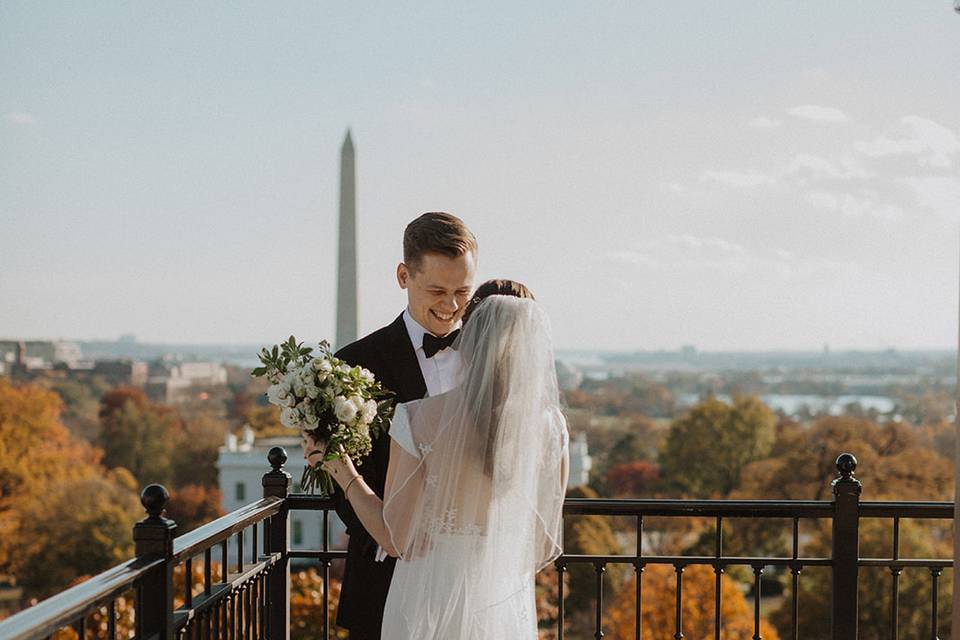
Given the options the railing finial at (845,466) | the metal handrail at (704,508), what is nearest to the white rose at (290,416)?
the metal handrail at (704,508)

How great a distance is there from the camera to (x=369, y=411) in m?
2.68

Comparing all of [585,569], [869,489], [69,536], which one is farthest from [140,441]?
[869,489]

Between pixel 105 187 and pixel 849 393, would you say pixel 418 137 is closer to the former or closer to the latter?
pixel 105 187

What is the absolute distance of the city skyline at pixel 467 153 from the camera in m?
49.8

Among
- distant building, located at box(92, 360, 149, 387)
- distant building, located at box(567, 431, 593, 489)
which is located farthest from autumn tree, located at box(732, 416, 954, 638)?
distant building, located at box(92, 360, 149, 387)

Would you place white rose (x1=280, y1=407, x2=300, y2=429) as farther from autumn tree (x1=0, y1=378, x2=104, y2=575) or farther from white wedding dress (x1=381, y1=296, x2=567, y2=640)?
autumn tree (x1=0, y1=378, x2=104, y2=575)

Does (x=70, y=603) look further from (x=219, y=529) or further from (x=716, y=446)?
(x=716, y=446)

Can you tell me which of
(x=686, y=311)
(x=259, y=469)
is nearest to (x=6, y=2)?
(x=259, y=469)

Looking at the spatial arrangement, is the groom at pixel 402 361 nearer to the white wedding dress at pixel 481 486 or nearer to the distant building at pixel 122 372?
the white wedding dress at pixel 481 486

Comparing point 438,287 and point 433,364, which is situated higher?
point 438,287

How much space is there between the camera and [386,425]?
2871 mm

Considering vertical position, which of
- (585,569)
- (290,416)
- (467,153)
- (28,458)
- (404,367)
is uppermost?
(467,153)

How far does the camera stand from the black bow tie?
3000mm

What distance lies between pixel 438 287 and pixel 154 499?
2.96 feet
